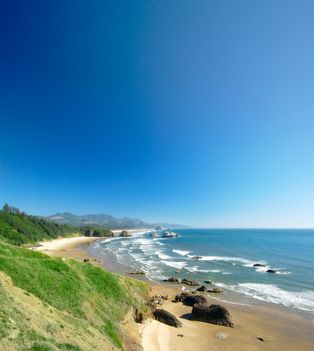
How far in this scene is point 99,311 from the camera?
922 inches

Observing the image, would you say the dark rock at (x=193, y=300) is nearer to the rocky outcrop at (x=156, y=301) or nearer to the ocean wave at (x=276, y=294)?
the rocky outcrop at (x=156, y=301)

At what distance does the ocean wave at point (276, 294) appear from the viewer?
133 ft

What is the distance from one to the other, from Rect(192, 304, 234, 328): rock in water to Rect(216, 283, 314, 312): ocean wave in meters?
13.2

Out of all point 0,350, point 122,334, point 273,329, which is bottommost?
point 273,329

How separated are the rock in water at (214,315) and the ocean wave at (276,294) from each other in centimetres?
1318

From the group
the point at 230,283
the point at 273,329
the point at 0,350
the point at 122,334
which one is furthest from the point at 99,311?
the point at 230,283

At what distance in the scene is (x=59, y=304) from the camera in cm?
2109

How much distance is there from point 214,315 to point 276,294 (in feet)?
62.9

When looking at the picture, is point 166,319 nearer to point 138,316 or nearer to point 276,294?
point 138,316

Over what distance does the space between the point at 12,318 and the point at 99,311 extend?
33.5 ft

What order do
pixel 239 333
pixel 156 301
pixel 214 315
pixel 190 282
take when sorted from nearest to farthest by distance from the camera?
pixel 239 333 → pixel 214 315 → pixel 156 301 → pixel 190 282

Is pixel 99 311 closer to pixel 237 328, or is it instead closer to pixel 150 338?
pixel 150 338

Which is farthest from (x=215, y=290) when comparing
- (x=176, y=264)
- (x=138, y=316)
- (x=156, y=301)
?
(x=176, y=264)

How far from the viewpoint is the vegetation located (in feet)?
46.5
